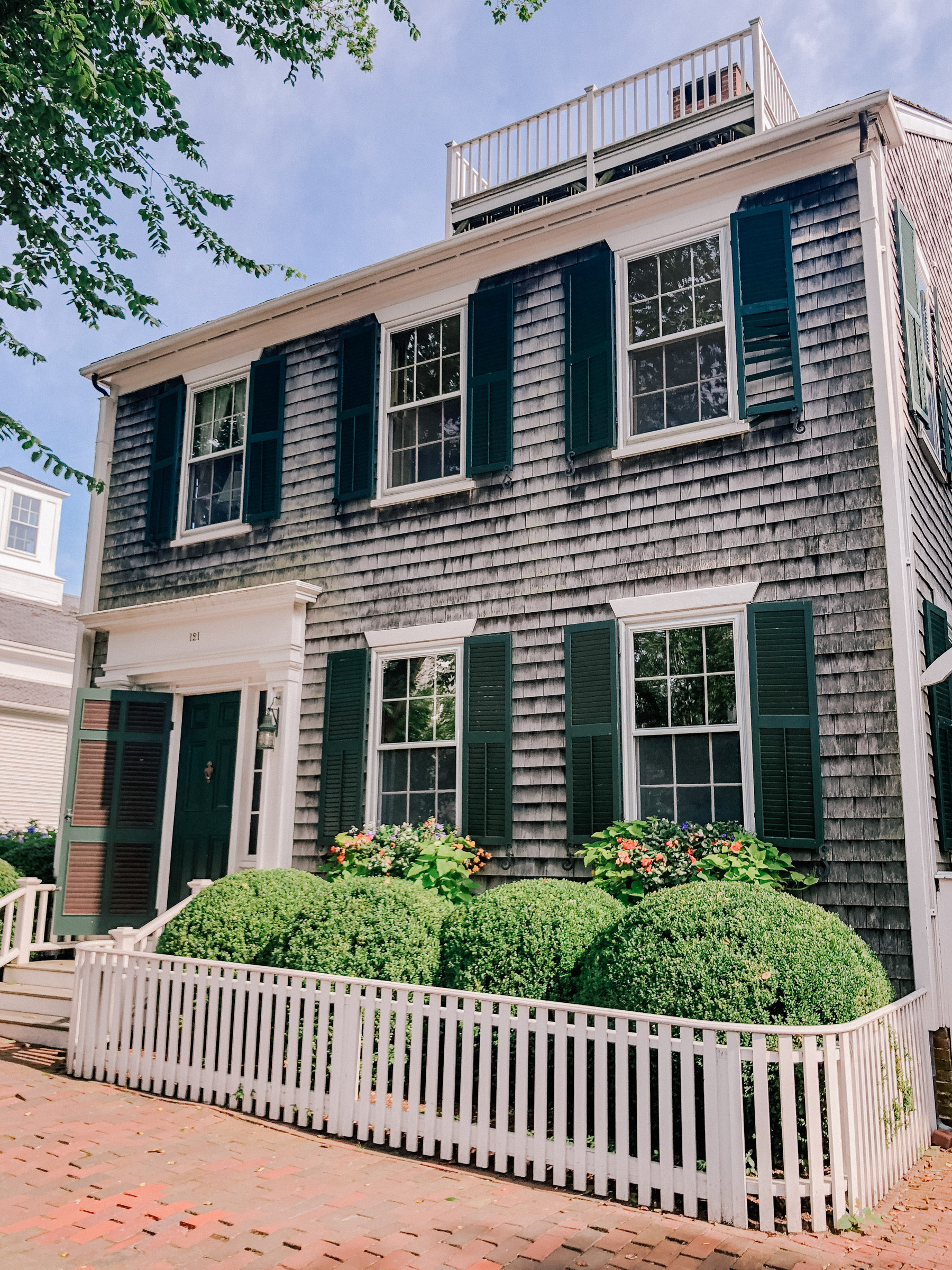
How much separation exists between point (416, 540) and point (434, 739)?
5.78ft

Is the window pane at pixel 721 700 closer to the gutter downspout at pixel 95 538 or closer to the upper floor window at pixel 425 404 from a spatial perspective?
the upper floor window at pixel 425 404

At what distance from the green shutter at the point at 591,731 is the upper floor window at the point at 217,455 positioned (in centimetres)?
428

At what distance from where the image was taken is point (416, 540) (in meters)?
8.70

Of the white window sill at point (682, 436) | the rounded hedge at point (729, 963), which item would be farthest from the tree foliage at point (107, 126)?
the rounded hedge at point (729, 963)

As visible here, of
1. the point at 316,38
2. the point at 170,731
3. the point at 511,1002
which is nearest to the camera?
the point at 511,1002

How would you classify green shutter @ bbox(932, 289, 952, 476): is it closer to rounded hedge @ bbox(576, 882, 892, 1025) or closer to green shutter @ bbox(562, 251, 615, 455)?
green shutter @ bbox(562, 251, 615, 455)

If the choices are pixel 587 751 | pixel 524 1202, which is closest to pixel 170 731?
pixel 587 751

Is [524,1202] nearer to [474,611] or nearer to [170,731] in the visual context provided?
[474,611]

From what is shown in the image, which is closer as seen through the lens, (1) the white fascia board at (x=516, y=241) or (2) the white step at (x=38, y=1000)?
(1) the white fascia board at (x=516, y=241)

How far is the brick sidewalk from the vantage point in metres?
3.68

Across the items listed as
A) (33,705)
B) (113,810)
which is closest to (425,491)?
(113,810)

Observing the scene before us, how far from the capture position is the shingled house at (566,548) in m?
6.62

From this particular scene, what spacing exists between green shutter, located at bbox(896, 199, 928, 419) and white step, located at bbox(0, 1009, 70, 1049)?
25.5ft

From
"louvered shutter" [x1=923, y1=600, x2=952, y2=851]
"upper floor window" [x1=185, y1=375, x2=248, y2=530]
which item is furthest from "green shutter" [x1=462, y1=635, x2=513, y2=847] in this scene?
"upper floor window" [x1=185, y1=375, x2=248, y2=530]
